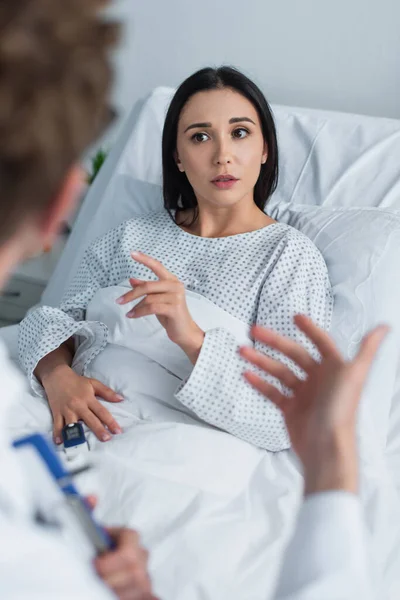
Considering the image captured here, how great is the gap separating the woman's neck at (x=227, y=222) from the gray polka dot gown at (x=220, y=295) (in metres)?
0.04

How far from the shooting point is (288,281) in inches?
50.6

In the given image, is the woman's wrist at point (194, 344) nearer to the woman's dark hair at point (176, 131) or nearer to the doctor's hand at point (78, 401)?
the doctor's hand at point (78, 401)

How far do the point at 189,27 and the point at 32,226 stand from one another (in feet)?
5.97

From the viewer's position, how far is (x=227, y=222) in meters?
1.46

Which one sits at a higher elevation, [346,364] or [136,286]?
[346,364]

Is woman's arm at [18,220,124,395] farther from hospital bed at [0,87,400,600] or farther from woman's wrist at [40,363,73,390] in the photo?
hospital bed at [0,87,400,600]

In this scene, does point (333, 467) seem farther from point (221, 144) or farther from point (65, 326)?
point (221, 144)

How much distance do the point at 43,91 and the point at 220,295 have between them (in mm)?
925

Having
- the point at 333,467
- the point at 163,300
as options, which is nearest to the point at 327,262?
the point at 163,300

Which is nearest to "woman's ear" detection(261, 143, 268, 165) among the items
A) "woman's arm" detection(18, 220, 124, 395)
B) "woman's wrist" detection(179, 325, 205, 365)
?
"woman's arm" detection(18, 220, 124, 395)

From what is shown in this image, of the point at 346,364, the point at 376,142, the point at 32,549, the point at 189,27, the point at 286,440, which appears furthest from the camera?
the point at 189,27

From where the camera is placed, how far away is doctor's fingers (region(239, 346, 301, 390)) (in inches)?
26.3

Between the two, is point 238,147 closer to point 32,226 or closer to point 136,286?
point 136,286

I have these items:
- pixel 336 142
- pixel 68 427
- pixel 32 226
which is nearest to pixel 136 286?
pixel 68 427
